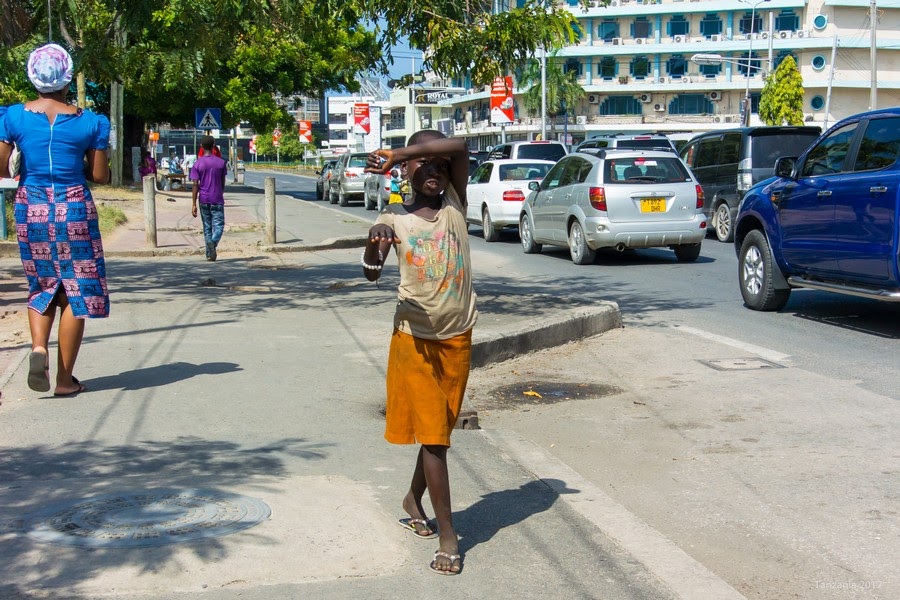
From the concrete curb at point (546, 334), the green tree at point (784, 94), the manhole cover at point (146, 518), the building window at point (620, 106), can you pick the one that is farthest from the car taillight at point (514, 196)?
the building window at point (620, 106)

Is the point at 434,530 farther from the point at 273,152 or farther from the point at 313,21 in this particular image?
the point at 273,152

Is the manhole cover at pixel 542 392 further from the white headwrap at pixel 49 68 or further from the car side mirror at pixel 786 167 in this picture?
the car side mirror at pixel 786 167

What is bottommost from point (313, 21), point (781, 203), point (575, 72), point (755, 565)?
point (755, 565)

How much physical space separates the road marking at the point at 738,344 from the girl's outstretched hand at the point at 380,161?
5.54 metres

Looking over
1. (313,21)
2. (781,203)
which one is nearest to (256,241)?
(313,21)

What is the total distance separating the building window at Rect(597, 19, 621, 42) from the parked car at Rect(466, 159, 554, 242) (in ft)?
231

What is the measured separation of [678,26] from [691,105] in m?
6.29

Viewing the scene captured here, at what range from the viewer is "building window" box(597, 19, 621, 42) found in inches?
3521

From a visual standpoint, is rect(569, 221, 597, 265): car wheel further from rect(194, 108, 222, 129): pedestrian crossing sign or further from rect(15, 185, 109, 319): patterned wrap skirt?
rect(194, 108, 222, 129): pedestrian crossing sign

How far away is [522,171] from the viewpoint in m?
22.1

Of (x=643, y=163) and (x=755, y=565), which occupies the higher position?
(x=643, y=163)

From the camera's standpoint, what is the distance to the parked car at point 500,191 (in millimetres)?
21453

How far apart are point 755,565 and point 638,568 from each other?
0.51 meters

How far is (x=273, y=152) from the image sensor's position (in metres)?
169
